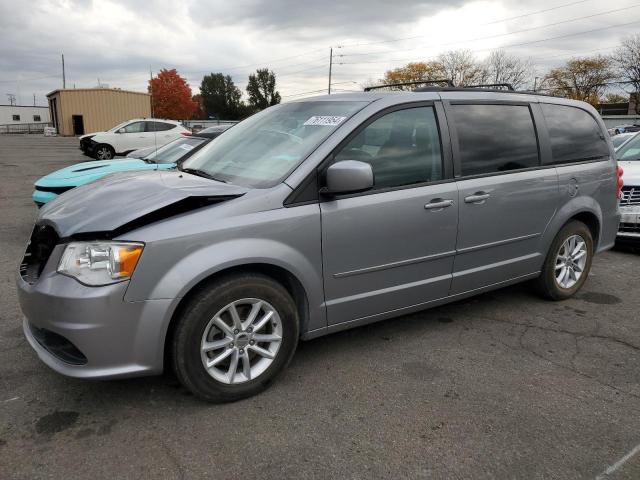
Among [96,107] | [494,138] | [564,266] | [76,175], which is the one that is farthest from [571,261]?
[96,107]

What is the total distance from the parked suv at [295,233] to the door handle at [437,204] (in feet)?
0.05

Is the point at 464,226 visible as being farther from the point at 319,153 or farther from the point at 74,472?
the point at 74,472

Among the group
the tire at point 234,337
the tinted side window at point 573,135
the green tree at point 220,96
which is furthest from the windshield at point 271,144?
the green tree at point 220,96

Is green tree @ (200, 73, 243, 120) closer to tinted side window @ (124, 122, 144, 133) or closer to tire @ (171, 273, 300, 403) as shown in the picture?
tinted side window @ (124, 122, 144, 133)

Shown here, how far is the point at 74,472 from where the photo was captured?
224cm

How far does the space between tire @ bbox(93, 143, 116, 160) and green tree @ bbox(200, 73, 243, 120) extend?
74.4m

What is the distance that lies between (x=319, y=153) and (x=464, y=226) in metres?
1.24

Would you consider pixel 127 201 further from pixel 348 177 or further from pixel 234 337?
pixel 348 177

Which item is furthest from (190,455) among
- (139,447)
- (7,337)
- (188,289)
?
(7,337)

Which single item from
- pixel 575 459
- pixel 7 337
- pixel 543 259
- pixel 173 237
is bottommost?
pixel 575 459

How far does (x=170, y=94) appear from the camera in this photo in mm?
77500

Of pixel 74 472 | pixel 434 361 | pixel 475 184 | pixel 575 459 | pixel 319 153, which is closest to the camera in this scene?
pixel 74 472

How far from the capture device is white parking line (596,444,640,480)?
2291mm

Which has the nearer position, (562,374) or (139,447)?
(139,447)
